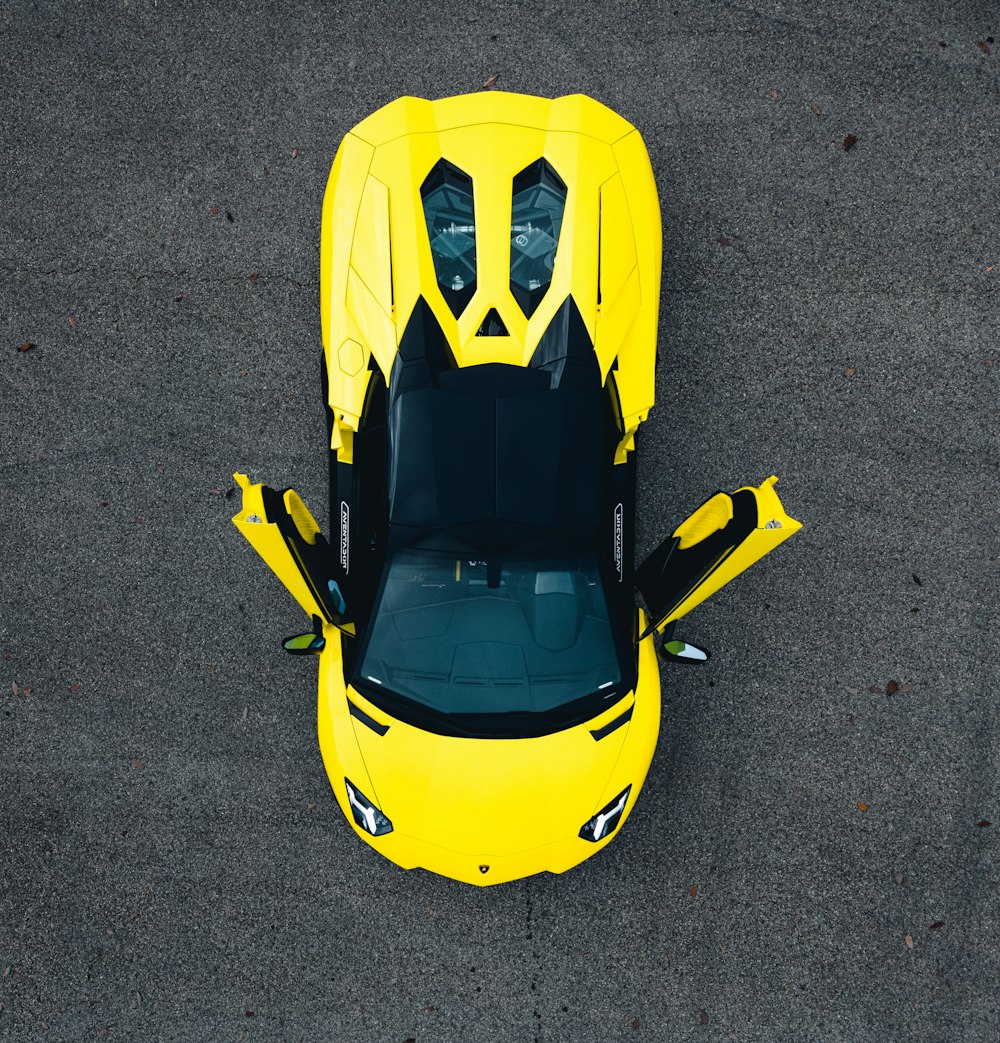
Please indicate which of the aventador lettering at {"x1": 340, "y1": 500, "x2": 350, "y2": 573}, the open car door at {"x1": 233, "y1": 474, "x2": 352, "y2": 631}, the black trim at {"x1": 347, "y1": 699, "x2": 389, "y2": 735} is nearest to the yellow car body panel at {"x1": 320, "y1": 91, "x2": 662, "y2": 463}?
the aventador lettering at {"x1": 340, "y1": 500, "x2": 350, "y2": 573}

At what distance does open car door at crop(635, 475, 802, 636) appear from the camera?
9.05ft

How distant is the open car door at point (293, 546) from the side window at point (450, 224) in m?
1.16

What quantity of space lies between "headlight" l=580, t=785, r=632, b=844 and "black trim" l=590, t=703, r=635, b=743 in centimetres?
32

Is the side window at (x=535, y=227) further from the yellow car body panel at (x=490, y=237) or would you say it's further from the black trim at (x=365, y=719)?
the black trim at (x=365, y=719)

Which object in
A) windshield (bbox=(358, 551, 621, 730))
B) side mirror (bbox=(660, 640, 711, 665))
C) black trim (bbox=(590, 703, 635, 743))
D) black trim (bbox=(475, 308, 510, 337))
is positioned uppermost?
black trim (bbox=(475, 308, 510, 337))

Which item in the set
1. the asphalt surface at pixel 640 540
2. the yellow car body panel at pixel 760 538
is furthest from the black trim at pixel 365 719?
the yellow car body panel at pixel 760 538

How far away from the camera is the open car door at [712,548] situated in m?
2.76

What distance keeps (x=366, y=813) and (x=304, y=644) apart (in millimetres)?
798

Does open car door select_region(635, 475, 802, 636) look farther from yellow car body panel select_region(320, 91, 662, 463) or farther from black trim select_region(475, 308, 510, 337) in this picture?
black trim select_region(475, 308, 510, 337)

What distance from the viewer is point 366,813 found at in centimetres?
305

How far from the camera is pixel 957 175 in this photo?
3881mm

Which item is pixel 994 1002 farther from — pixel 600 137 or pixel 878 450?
pixel 600 137

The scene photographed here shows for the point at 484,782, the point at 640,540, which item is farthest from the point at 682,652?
the point at 484,782

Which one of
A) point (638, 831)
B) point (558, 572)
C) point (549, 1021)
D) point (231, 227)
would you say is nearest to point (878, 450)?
point (558, 572)
